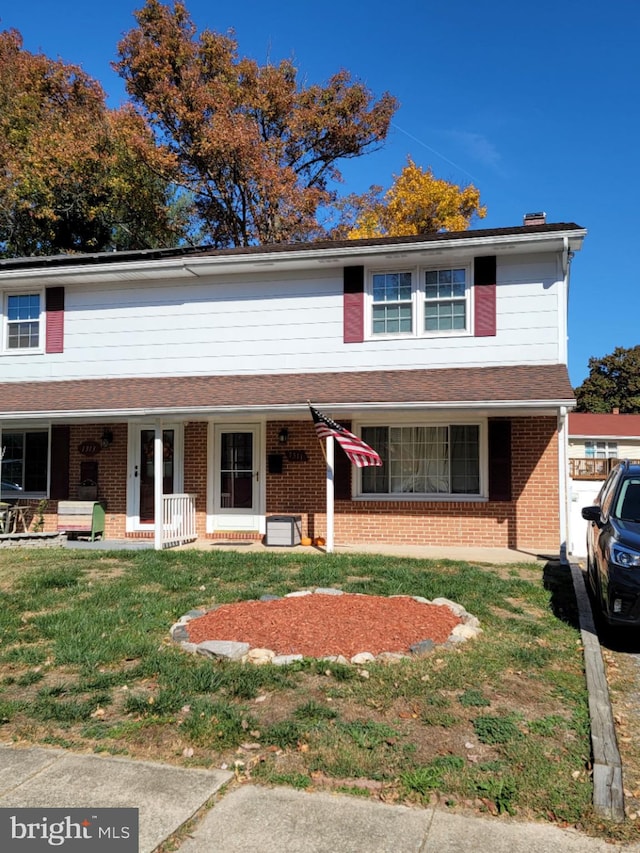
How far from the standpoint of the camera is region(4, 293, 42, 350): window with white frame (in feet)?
48.1

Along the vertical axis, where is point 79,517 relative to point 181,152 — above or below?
below

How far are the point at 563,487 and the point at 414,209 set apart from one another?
1722 cm

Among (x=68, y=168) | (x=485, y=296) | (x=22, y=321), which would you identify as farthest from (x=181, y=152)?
(x=485, y=296)

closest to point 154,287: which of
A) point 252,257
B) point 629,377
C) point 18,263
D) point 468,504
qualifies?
point 252,257

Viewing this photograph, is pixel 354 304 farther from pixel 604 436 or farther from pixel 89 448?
pixel 604 436

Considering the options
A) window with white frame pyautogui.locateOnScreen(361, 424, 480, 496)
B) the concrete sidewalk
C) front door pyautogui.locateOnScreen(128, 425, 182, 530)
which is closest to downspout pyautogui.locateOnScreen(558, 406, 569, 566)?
window with white frame pyautogui.locateOnScreen(361, 424, 480, 496)

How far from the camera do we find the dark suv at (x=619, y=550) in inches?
242

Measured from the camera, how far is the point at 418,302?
505 inches

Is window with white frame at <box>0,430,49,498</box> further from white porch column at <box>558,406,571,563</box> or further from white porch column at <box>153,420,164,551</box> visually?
white porch column at <box>558,406,571,563</box>

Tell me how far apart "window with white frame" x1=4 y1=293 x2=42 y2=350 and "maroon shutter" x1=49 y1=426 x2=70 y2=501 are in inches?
82.3

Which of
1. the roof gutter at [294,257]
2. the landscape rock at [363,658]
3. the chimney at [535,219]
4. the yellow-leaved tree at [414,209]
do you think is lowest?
the landscape rock at [363,658]

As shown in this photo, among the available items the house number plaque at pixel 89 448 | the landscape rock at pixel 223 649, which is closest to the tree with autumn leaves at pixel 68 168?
the house number plaque at pixel 89 448

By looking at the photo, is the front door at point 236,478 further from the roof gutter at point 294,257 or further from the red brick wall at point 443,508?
the roof gutter at point 294,257

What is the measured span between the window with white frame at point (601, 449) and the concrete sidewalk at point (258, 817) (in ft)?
119
